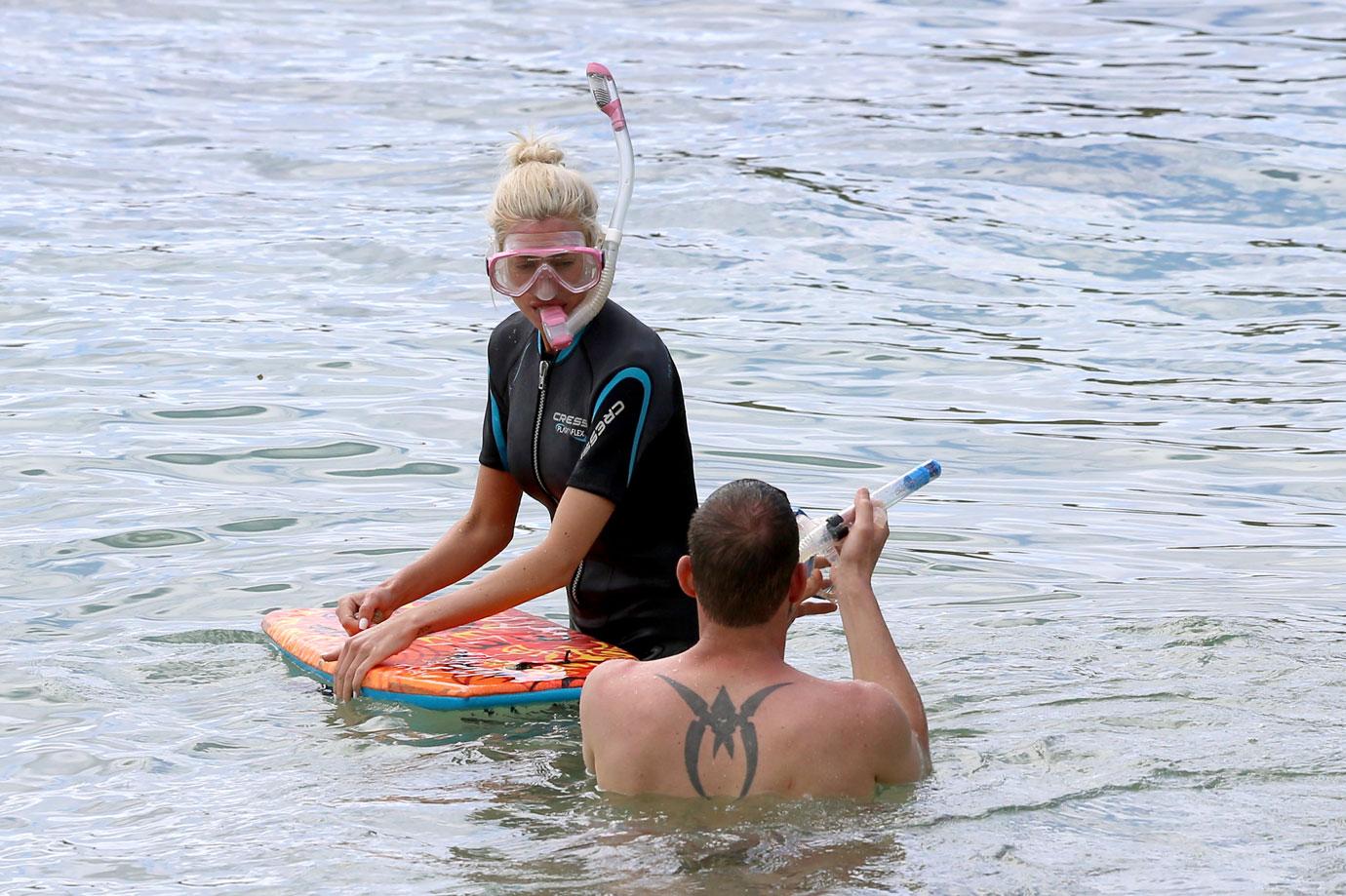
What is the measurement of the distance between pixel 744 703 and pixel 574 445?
126 cm

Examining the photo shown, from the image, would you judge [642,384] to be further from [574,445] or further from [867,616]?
[867,616]

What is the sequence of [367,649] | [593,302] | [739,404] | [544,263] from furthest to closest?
[739,404], [367,649], [593,302], [544,263]

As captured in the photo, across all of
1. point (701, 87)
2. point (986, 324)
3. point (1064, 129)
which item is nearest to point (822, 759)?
point (986, 324)

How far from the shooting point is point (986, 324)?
1216cm

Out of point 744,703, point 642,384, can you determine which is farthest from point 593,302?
point 744,703

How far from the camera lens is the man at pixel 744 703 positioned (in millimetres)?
4180

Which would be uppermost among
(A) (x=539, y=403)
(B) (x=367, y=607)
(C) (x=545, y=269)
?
(C) (x=545, y=269)

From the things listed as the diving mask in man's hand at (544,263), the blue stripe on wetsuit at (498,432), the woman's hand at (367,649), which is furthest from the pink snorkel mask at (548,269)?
the woman's hand at (367,649)

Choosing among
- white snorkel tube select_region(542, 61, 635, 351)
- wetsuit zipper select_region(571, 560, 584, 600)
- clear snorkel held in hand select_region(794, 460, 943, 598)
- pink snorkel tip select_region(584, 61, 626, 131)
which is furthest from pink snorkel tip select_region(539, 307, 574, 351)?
clear snorkel held in hand select_region(794, 460, 943, 598)

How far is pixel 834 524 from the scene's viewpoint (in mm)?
4660

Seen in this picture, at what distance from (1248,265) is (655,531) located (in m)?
9.19

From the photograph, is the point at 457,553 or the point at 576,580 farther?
the point at 457,553

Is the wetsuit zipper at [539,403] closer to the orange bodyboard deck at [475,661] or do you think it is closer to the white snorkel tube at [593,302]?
the white snorkel tube at [593,302]

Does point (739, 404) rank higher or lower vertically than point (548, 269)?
lower
